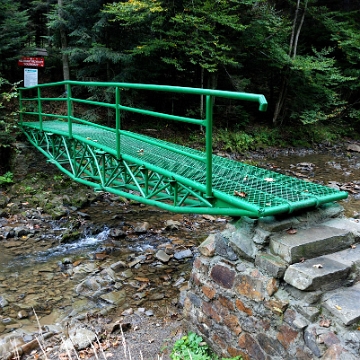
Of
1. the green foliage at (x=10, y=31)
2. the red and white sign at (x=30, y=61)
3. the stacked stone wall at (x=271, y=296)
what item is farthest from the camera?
the red and white sign at (x=30, y=61)

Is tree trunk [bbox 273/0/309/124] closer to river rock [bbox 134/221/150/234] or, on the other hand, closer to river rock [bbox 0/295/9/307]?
river rock [bbox 134/221/150/234]

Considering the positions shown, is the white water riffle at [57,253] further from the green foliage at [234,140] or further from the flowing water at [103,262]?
the green foliage at [234,140]

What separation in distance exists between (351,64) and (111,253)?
41.6 feet

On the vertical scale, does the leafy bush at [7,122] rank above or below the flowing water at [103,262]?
above

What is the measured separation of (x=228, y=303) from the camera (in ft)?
10.7

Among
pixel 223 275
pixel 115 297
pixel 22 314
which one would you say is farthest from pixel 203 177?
pixel 22 314

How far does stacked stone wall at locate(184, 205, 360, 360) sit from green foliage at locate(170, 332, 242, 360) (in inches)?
2.9

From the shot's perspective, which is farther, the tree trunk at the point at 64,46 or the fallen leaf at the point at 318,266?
the tree trunk at the point at 64,46

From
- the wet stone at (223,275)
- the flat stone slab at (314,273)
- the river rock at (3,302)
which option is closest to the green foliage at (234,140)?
the river rock at (3,302)

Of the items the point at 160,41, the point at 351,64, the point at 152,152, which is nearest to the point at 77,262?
the point at 152,152

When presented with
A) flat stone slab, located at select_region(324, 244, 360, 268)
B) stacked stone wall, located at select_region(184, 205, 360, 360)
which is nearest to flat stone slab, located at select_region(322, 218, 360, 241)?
stacked stone wall, located at select_region(184, 205, 360, 360)

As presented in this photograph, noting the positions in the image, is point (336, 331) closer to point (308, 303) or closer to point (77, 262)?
point (308, 303)

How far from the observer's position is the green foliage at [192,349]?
136 inches

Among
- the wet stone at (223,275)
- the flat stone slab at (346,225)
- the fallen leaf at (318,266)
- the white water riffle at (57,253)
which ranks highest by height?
the flat stone slab at (346,225)
